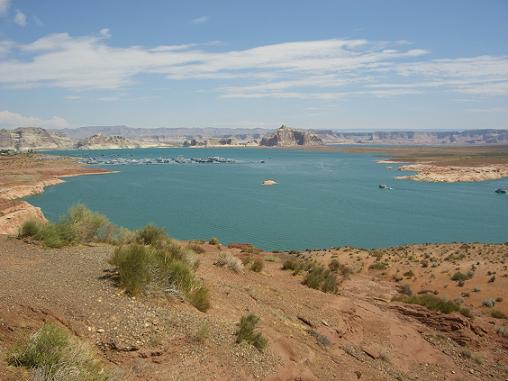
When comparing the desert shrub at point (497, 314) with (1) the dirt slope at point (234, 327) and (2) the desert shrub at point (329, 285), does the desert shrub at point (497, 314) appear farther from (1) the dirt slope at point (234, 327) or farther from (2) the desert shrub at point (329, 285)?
(2) the desert shrub at point (329, 285)

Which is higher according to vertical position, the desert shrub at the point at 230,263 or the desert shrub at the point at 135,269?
the desert shrub at the point at 135,269

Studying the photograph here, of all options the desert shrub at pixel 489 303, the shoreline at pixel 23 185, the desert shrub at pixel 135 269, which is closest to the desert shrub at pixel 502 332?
the desert shrub at pixel 489 303

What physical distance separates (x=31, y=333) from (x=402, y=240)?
37.0 metres

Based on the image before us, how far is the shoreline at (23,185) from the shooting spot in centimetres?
2642

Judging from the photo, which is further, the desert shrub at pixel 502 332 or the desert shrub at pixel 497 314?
the desert shrub at pixel 497 314

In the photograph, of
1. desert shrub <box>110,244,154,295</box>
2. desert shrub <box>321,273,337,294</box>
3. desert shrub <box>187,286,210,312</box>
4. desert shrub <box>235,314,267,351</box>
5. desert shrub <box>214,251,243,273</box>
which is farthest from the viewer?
desert shrub <box>321,273,337,294</box>

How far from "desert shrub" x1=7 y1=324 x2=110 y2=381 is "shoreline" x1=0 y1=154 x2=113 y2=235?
11.1 meters

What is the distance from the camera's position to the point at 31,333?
6531 millimetres

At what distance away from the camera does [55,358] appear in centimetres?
571

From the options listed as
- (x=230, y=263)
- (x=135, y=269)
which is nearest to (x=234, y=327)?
(x=135, y=269)

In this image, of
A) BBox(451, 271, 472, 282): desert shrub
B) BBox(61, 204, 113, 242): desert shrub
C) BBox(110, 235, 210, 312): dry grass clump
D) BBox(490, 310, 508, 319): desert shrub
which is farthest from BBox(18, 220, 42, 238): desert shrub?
BBox(451, 271, 472, 282): desert shrub

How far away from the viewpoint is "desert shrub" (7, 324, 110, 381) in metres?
5.45

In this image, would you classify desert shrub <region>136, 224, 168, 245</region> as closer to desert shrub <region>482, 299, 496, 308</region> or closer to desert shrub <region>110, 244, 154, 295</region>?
desert shrub <region>110, 244, 154, 295</region>

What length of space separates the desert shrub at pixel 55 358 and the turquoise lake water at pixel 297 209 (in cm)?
2911
